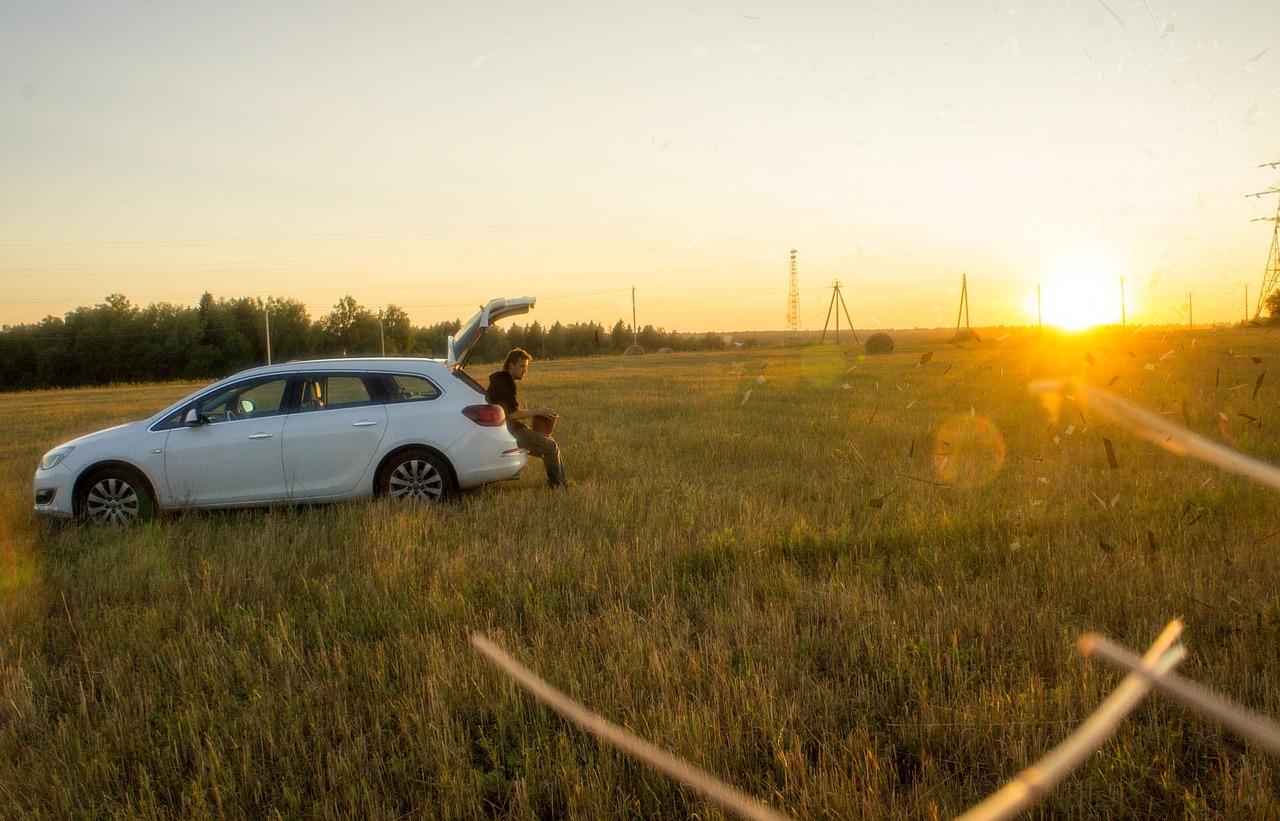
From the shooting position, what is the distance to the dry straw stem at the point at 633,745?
3.02 m

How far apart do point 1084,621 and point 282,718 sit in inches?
167

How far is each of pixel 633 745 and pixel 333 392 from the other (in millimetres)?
5953

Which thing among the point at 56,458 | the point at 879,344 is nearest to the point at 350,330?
the point at 879,344

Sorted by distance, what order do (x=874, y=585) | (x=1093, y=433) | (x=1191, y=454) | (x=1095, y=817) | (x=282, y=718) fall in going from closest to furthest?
(x=1095, y=817) < (x=282, y=718) < (x=874, y=585) < (x=1191, y=454) < (x=1093, y=433)

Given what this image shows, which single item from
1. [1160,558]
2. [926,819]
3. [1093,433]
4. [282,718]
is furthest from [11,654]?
[1093,433]

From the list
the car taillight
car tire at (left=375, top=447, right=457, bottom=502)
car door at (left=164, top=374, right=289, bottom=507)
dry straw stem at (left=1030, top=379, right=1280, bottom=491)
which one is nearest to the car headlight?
car door at (left=164, top=374, right=289, bottom=507)

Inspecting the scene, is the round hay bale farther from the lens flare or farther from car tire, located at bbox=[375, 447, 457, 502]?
car tire, located at bbox=[375, 447, 457, 502]

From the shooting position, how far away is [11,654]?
4660 millimetres

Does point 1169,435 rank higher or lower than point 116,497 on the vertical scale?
lower

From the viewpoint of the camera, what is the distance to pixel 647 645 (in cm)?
432

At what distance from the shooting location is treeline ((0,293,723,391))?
7394 centimetres

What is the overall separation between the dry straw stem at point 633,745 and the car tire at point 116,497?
17.0ft

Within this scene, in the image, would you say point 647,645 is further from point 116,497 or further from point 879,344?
point 879,344

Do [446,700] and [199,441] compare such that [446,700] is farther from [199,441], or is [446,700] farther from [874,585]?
[199,441]
